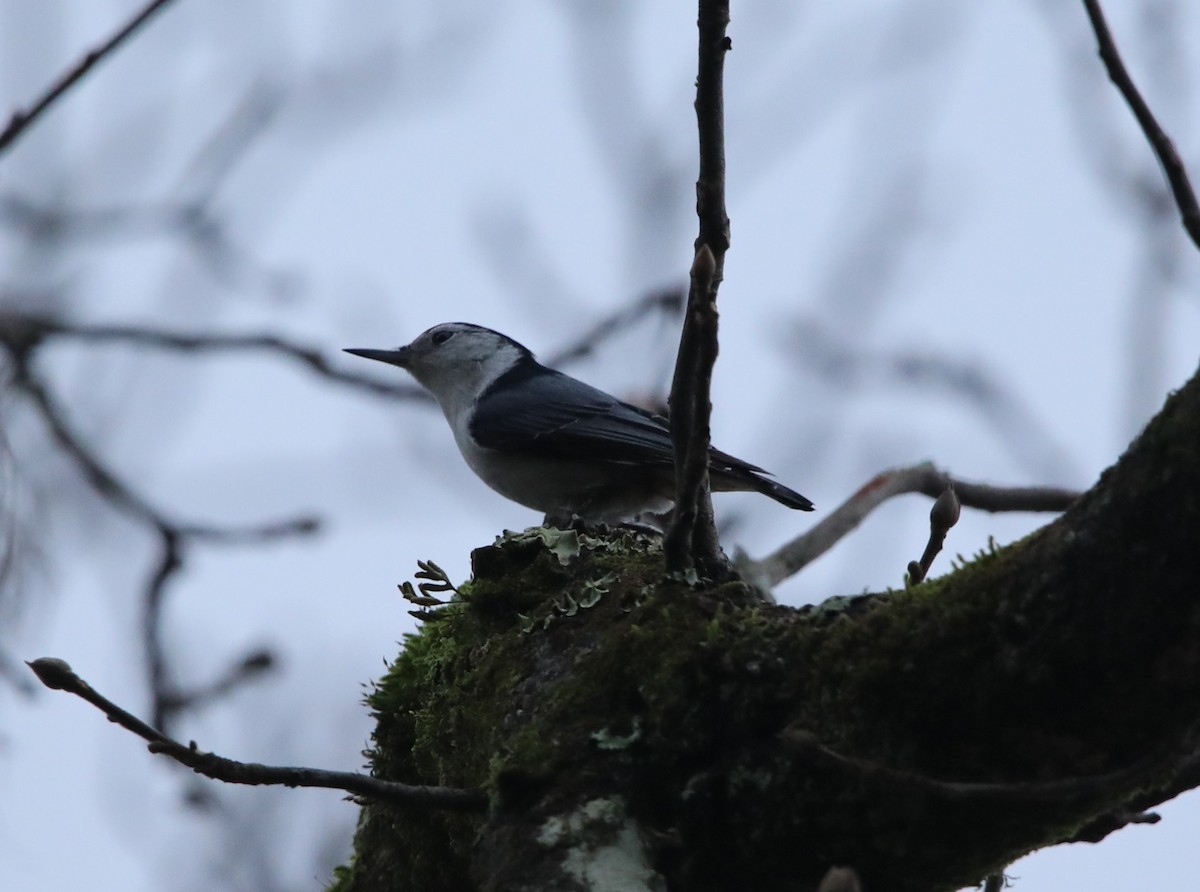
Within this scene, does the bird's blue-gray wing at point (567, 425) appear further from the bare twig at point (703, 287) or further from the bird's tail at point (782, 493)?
the bare twig at point (703, 287)

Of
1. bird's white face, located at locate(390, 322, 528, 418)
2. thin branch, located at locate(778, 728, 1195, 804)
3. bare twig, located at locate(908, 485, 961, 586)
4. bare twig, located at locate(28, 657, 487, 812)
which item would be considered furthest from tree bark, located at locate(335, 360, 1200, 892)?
bird's white face, located at locate(390, 322, 528, 418)

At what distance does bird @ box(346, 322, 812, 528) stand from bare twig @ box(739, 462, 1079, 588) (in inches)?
10.9

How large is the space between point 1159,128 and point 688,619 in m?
0.94

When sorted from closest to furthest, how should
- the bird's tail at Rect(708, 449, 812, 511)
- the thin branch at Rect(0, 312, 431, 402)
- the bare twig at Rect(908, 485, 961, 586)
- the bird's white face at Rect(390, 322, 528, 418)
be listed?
the bare twig at Rect(908, 485, 961, 586)
the thin branch at Rect(0, 312, 431, 402)
the bird's tail at Rect(708, 449, 812, 511)
the bird's white face at Rect(390, 322, 528, 418)

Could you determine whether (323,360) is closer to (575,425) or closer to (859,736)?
(575,425)

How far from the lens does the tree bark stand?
140cm

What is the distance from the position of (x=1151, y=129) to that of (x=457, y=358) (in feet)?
14.6

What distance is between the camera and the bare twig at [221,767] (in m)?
1.76

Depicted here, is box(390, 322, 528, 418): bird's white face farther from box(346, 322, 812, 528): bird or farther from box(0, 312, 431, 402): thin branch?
box(0, 312, 431, 402): thin branch

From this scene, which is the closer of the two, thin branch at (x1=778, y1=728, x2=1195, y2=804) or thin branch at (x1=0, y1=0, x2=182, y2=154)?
thin branch at (x1=778, y1=728, x2=1195, y2=804)

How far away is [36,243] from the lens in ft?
12.2

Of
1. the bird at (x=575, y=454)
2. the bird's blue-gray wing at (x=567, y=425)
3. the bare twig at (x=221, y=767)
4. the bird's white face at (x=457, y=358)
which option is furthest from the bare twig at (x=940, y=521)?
the bird's white face at (x=457, y=358)

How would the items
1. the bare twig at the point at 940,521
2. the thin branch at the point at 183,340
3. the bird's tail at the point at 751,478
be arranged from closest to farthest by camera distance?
1. the bare twig at the point at 940,521
2. the thin branch at the point at 183,340
3. the bird's tail at the point at 751,478

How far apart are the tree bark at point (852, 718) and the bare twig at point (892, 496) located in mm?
1617
